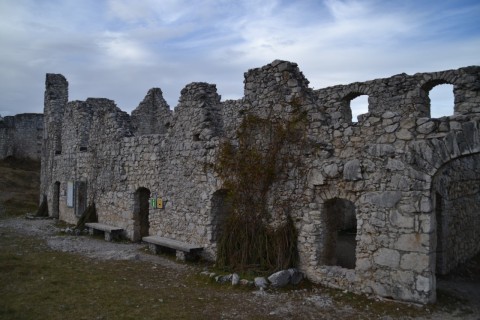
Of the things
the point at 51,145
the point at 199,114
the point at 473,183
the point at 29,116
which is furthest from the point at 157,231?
the point at 29,116

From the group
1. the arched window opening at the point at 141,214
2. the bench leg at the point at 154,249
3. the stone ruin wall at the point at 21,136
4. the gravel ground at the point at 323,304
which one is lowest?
the gravel ground at the point at 323,304

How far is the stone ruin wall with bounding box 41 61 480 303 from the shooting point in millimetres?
7289

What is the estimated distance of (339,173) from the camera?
834 centimetres

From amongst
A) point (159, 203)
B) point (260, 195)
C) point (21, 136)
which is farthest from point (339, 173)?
point (21, 136)

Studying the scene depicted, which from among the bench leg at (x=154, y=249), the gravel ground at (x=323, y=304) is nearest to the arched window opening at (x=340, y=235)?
the gravel ground at (x=323, y=304)

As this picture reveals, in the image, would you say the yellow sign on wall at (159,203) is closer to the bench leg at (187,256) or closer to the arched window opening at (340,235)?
the bench leg at (187,256)

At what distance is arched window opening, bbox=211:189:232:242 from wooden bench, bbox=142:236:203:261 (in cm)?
59

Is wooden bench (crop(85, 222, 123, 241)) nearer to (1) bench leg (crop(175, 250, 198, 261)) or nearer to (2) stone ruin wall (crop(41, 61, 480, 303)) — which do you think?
(2) stone ruin wall (crop(41, 61, 480, 303))

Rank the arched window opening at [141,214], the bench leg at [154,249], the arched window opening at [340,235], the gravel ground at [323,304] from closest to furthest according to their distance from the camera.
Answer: the gravel ground at [323,304] < the arched window opening at [340,235] < the bench leg at [154,249] < the arched window opening at [141,214]

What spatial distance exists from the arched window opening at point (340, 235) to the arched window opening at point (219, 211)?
2776 millimetres

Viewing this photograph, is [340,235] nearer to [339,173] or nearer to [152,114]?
[339,173]

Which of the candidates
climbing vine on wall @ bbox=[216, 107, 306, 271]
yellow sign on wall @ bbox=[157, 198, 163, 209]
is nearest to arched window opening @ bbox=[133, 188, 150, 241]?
yellow sign on wall @ bbox=[157, 198, 163, 209]

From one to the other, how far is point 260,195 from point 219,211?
1.84 meters

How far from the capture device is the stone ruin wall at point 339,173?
287 inches
